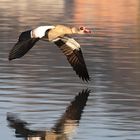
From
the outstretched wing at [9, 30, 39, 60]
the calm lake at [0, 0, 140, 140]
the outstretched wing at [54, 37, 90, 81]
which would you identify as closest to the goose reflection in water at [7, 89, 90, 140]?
the calm lake at [0, 0, 140, 140]

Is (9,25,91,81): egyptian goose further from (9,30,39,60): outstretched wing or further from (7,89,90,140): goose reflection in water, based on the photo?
(7,89,90,140): goose reflection in water

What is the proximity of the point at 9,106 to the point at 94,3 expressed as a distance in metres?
39.3

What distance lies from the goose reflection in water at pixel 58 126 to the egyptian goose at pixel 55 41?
1.63m

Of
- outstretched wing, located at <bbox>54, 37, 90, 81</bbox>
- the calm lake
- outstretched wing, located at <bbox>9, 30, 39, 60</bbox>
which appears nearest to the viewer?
the calm lake

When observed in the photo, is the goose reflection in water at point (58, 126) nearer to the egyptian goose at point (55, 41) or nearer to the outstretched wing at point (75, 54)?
the egyptian goose at point (55, 41)

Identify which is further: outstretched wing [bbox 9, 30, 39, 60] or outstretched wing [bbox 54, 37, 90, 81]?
outstretched wing [bbox 54, 37, 90, 81]

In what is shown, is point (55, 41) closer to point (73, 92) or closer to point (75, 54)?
point (75, 54)

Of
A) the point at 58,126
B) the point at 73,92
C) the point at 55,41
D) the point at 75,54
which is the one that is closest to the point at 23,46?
the point at 55,41

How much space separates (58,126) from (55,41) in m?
3.99

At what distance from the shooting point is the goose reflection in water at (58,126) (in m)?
11.8

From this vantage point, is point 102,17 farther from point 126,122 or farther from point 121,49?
point 126,122

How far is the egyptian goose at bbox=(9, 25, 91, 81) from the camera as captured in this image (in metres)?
15.6

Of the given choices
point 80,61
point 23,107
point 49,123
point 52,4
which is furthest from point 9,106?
point 52,4

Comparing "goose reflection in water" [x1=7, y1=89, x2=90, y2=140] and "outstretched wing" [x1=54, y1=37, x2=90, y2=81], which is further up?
"goose reflection in water" [x1=7, y1=89, x2=90, y2=140]
